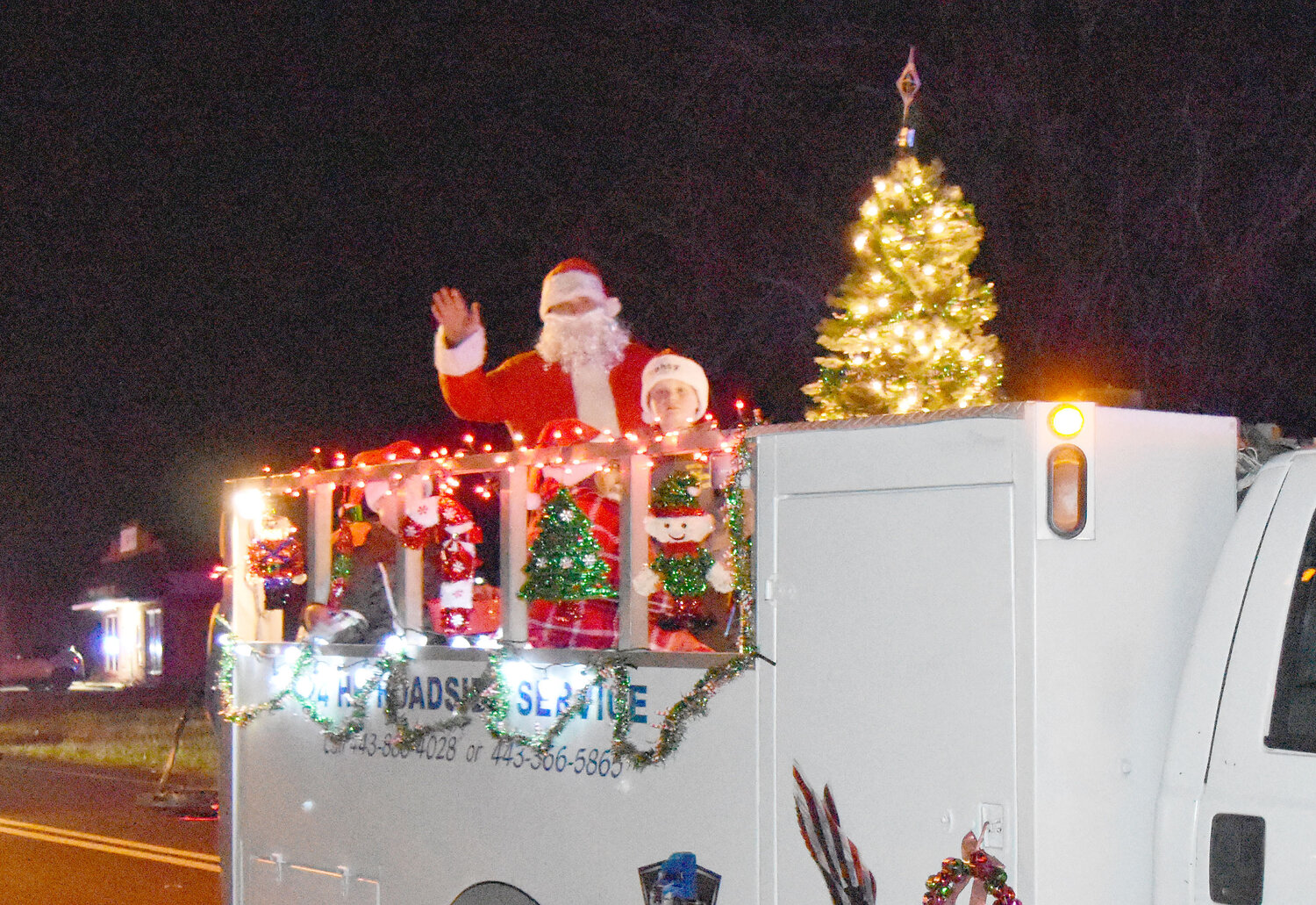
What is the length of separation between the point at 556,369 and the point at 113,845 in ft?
23.8

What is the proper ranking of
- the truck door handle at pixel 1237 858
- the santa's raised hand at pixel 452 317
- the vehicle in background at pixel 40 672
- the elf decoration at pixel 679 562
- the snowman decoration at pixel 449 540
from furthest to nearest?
the vehicle in background at pixel 40 672 → the santa's raised hand at pixel 452 317 → the snowman decoration at pixel 449 540 → the elf decoration at pixel 679 562 → the truck door handle at pixel 1237 858

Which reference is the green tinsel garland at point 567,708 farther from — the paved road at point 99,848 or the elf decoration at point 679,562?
the paved road at point 99,848

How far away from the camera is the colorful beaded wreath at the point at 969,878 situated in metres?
2.92

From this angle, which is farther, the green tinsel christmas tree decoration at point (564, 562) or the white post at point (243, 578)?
the white post at point (243, 578)

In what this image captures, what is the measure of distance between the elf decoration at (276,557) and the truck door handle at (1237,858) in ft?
12.3

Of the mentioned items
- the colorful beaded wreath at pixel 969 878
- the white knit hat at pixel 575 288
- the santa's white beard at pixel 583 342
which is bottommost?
the colorful beaded wreath at pixel 969 878

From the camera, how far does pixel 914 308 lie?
896 centimetres

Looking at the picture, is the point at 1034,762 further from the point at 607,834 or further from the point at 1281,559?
the point at 607,834

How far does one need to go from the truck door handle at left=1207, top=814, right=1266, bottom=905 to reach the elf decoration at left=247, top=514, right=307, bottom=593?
3.75 m

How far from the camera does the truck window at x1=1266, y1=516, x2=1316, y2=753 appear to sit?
283 centimetres

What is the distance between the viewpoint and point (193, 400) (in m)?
28.9

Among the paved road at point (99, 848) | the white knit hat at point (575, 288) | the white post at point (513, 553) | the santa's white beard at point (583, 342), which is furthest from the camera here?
the paved road at point (99, 848)

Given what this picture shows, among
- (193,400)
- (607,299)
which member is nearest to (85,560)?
(193,400)

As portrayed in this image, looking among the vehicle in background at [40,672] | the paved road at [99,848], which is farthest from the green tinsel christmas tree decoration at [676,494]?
the vehicle in background at [40,672]
